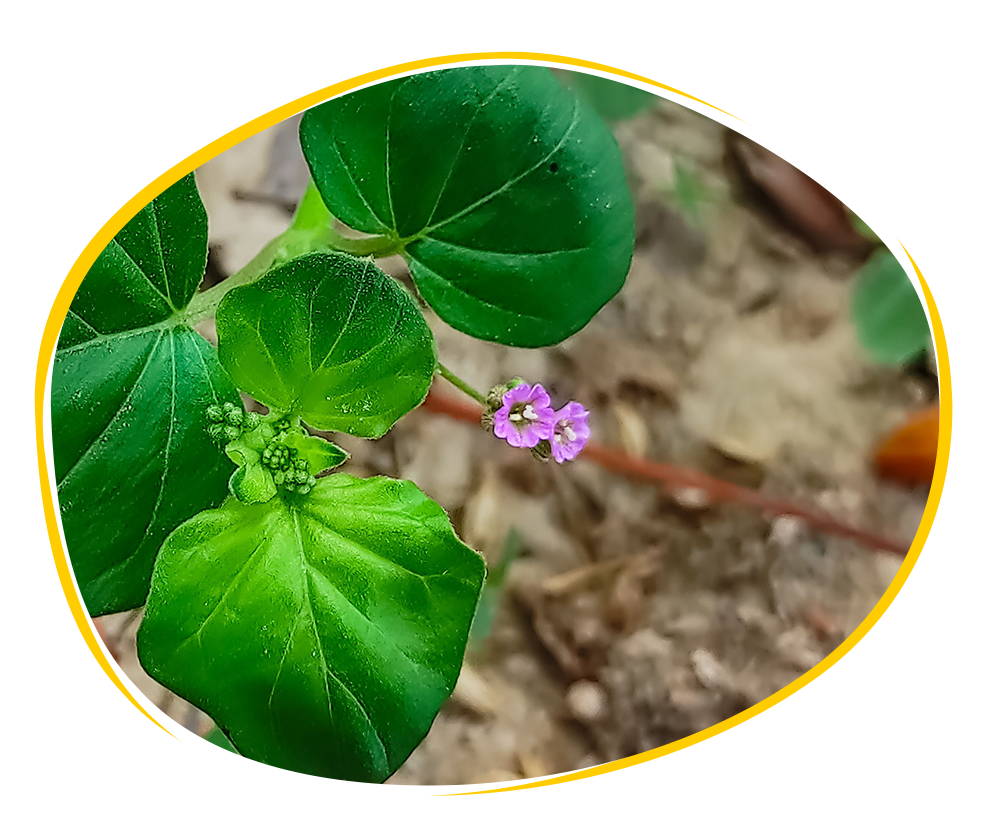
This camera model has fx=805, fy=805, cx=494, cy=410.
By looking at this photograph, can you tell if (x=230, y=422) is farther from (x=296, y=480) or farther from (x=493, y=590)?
(x=493, y=590)

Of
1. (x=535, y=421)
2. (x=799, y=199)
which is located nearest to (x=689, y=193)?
(x=799, y=199)

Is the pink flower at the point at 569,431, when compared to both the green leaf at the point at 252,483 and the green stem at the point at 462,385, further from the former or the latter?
the green leaf at the point at 252,483

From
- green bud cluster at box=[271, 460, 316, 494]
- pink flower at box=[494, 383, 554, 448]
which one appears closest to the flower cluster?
pink flower at box=[494, 383, 554, 448]

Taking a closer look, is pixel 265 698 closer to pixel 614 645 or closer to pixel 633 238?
pixel 614 645

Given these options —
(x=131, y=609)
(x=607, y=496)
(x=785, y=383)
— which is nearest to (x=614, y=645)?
(x=607, y=496)

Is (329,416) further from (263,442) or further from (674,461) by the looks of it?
(674,461)

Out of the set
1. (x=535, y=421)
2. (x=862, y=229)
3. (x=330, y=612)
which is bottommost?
(x=330, y=612)

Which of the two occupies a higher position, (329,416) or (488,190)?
(488,190)
